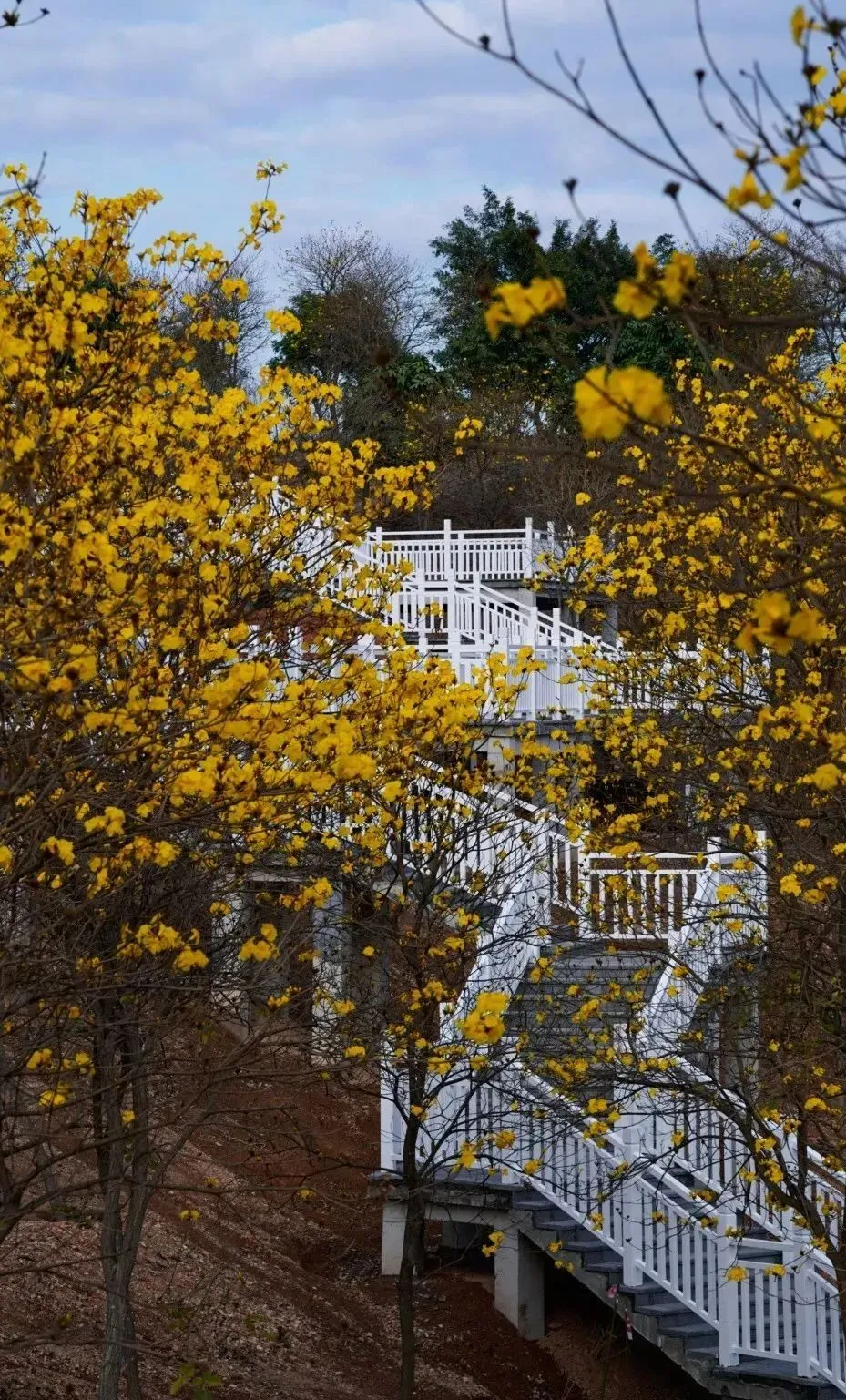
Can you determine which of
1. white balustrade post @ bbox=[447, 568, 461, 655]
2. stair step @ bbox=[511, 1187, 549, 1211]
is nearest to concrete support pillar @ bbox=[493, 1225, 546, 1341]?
stair step @ bbox=[511, 1187, 549, 1211]

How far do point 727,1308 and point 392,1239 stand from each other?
13.8 feet

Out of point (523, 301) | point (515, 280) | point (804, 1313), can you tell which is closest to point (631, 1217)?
point (804, 1313)

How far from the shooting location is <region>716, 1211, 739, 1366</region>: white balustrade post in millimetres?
10062

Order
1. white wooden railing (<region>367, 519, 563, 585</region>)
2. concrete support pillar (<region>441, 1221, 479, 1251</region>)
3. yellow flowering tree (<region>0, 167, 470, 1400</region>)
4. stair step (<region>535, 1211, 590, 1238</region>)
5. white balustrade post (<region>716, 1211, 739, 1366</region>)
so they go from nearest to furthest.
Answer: yellow flowering tree (<region>0, 167, 470, 1400</region>) < white balustrade post (<region>716, 1211, 739, 1366</region>) < stair step (<region>535, 1211, 590, 1238</region>) < concrete support pillar (<region>441, 1221, 479, 1251</region>) < white wooden railing (<region>367, 519, 563, 585</region>)

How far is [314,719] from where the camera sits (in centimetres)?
515

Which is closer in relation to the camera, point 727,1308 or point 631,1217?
point 727,1308

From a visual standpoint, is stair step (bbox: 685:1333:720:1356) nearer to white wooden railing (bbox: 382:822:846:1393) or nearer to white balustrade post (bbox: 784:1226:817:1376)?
white wooden railing (bbox: 382:822:846:1393)

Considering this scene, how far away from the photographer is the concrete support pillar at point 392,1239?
13.4 meters

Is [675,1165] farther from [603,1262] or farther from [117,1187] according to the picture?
[117,1187]

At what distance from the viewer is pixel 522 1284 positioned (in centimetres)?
1273

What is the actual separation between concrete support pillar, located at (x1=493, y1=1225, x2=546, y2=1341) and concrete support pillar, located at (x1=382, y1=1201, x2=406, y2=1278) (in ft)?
3.36

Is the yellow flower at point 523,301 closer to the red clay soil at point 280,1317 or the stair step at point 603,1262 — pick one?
the red clay soil at point 280,1317

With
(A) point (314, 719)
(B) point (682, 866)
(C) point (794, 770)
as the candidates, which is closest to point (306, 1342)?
(B) point (682, 866)

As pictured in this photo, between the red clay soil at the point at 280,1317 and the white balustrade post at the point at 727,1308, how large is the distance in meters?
1.62
